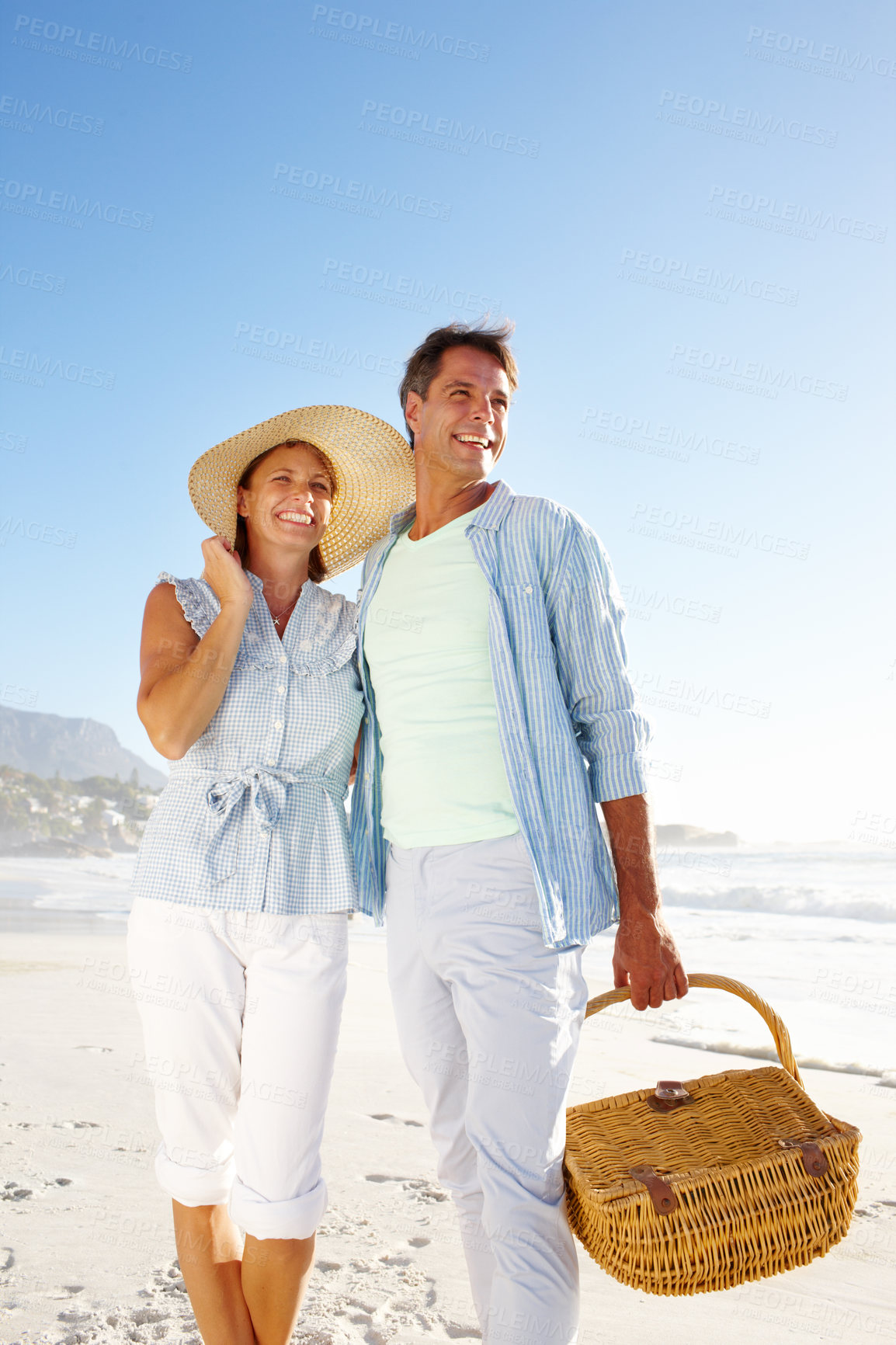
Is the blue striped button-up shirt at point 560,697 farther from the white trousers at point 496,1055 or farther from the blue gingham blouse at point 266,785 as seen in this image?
the blue gingham blouse at point 266,785

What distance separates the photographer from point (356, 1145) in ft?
13.0

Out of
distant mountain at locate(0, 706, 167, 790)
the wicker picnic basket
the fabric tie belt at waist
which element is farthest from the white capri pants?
distant mountain at locate(0, 706, 167, 790)

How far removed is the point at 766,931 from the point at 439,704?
12.1 metres

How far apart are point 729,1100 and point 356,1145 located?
233 centimetres

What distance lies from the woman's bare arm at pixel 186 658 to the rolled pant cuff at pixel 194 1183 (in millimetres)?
1018

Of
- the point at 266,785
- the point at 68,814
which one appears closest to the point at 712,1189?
the point at 266,785

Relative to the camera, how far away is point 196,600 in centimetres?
259

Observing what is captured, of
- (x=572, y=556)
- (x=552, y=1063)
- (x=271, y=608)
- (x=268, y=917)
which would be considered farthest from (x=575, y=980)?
(x=271, y=608)

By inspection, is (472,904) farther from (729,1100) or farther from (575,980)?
(729,1100)

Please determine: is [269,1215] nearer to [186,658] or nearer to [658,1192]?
[658,1192]

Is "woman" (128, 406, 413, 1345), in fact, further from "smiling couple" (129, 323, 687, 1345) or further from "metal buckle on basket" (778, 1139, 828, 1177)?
"metal buckle on basket" (778, 1139, 828, 1177)

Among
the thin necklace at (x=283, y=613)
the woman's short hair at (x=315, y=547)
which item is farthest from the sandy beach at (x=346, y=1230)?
the woman's short hair at (x=315, y=547)

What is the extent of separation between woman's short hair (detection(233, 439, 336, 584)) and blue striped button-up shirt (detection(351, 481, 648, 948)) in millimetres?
850

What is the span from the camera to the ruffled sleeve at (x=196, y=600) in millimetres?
2541
